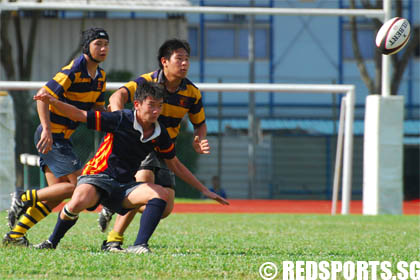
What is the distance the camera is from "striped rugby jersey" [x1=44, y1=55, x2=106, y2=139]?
6.52 m

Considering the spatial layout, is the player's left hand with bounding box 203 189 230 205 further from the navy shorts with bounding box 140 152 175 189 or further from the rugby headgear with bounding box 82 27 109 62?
the rugby headgear with bounding box 82 27 109 62

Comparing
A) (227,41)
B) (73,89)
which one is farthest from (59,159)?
(227,41)

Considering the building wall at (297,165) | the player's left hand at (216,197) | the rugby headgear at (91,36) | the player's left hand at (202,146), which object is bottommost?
the building wall at (297,165)

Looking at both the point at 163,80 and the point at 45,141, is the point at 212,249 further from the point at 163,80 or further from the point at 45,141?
the point at 45,141

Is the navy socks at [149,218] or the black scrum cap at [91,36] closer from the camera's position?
the navy socks at [149,218]

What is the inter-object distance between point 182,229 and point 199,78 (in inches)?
755

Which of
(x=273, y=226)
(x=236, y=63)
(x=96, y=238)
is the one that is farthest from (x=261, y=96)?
(x=96, y=238)

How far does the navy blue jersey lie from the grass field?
63 centimetres

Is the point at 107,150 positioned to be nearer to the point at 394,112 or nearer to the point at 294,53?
the point at 394,112

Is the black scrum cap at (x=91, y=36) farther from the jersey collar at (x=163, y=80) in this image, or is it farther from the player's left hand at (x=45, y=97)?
the player's left hand at (x=45, y=97)

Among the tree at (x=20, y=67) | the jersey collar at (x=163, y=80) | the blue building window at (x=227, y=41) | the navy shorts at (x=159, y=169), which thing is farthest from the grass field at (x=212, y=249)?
the blue building window at (x=227, y=41)

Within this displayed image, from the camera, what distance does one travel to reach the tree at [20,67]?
15477 mm

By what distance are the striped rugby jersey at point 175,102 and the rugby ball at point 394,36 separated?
359 cm

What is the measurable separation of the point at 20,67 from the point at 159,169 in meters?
16.3
